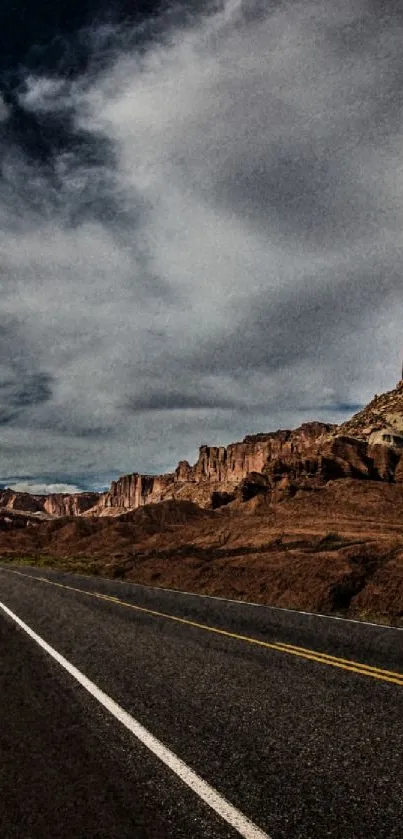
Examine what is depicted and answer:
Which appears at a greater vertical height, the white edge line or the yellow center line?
the white edge line

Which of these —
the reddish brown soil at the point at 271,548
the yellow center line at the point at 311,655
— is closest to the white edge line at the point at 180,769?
the yellow center line at the point at 311,655

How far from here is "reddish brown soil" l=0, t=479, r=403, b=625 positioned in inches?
811

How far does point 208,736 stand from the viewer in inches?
219

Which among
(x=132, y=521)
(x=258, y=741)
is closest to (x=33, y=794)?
(x=258, y=741)

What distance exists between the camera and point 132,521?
110 meters

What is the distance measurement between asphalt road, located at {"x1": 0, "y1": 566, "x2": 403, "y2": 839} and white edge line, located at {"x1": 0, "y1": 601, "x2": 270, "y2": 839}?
0.03m

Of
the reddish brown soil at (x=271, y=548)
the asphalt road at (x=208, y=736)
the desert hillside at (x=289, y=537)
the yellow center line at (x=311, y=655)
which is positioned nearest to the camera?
the asphalt road at (x=208, y=736)

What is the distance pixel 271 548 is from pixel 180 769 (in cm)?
4626

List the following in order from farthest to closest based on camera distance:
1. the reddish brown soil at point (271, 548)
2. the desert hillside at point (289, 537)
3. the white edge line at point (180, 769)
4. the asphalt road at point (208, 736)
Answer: the desert hillside at point (289, 537)
the reddish brown soil at point (271, 548)
the asphalt road at point (208, 736)
the white edge line at point (180, 769)

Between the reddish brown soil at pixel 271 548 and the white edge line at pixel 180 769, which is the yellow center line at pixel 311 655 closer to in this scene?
the white edge line at pixel 180 769

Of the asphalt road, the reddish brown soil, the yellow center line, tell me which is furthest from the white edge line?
the reddish brown soil

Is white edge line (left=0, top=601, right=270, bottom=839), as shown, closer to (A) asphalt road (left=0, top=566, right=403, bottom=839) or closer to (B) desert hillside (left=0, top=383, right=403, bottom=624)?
(A) asphalt road (left=0, top=566, right=403, bottom=839)

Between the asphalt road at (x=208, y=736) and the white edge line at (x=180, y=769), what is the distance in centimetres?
3

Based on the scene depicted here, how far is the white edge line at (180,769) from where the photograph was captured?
12.3 feet
